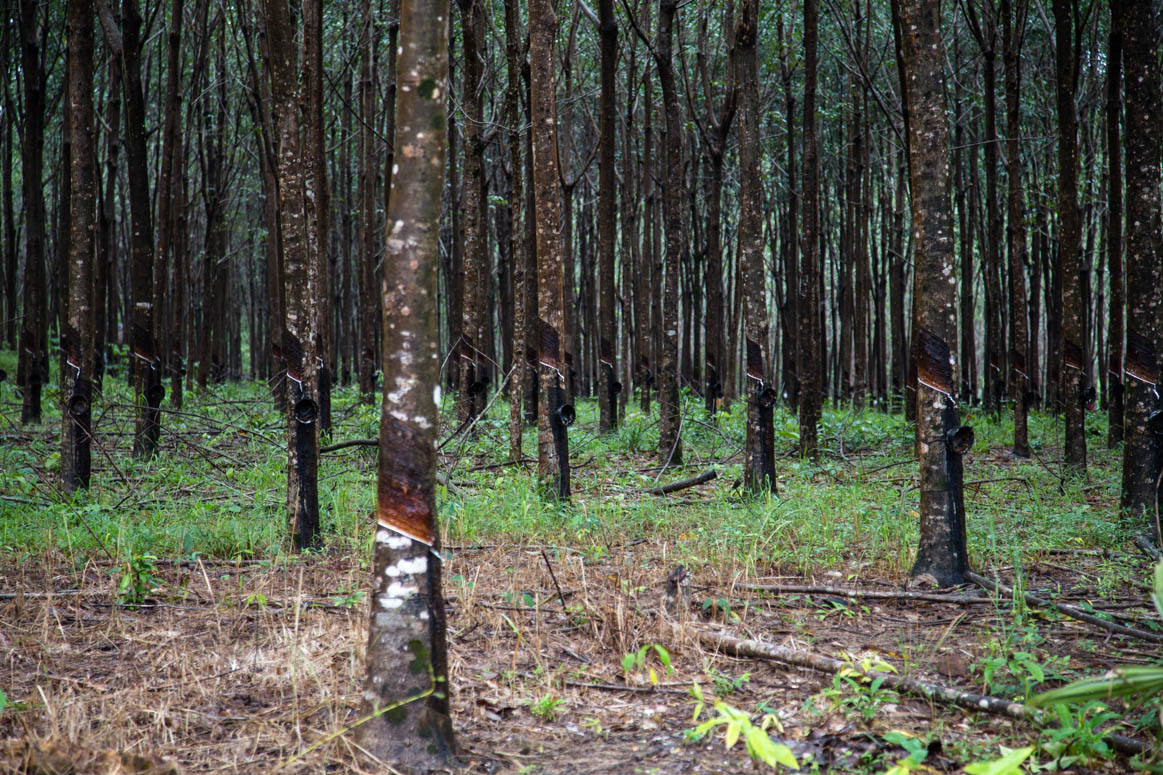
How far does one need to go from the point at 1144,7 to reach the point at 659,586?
15.2 feet

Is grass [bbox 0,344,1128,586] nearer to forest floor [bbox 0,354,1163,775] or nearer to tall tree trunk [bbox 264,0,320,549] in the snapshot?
forest floor [bbox 0,354,1163,775]

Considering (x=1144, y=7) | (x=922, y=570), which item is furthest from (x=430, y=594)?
(x=1144, y=7)

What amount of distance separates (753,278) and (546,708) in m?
4.36

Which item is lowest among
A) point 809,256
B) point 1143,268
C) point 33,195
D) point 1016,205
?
point 1143,268

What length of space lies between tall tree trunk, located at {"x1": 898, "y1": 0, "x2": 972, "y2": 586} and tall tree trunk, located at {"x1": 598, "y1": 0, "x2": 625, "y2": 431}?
181 inches

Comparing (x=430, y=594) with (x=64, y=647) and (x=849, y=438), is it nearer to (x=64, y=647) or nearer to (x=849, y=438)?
(x=64, y=647)

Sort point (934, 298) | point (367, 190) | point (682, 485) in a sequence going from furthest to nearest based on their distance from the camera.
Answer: point (367, 190), point (682, 485), point (934, 298)

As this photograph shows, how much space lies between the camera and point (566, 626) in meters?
3.64

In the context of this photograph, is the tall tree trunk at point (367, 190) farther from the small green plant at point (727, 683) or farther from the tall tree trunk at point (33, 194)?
the small green plant at point (727, 683)

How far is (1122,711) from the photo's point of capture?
8.62 ft

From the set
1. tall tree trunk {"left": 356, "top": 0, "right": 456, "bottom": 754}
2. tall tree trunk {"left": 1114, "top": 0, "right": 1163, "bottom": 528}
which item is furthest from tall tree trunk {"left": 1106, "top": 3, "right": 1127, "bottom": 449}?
tall tree trunk {"left": 356, "top": 0, "right": 456, "bottom": 754}

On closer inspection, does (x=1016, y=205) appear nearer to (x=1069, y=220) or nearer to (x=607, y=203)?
(x=1069, y=220)

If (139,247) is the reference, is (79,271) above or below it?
below

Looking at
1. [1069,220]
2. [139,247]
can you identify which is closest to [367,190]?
[139,247]
